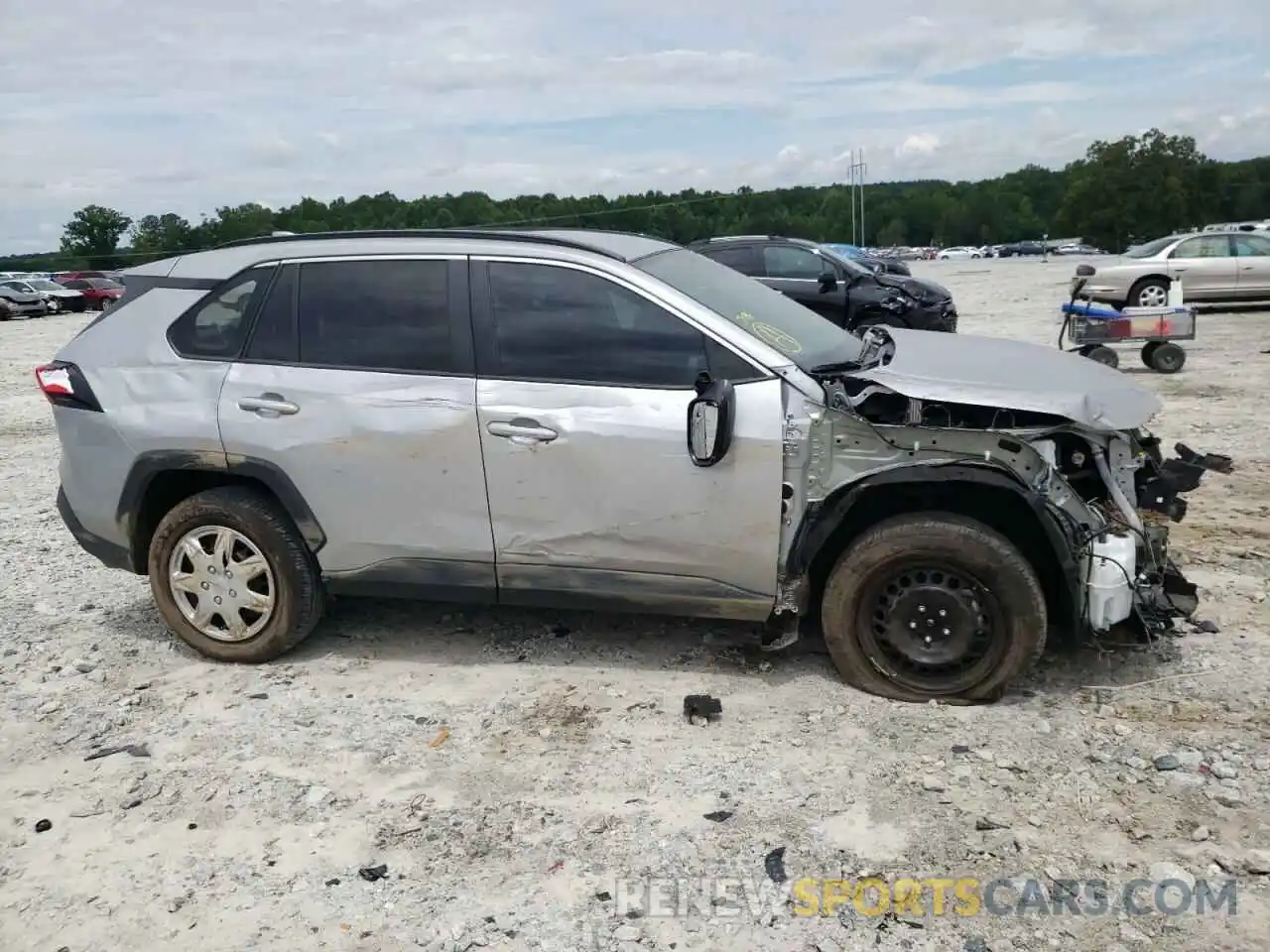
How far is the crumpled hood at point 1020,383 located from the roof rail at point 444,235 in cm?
131

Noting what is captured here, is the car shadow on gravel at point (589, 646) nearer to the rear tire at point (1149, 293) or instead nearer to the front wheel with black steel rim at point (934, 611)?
the front wheel with black steel rim at point (934, 611)

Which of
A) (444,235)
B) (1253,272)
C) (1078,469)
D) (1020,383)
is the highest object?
(444,235)

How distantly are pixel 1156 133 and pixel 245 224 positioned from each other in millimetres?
69604

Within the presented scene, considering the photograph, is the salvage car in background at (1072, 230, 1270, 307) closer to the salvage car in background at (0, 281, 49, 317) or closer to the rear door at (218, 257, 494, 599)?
the rear door at (218, 257, 494, 599)

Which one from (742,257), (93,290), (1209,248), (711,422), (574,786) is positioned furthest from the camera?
(93,290)

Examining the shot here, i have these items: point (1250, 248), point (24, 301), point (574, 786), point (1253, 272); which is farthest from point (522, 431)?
point (24, 301)

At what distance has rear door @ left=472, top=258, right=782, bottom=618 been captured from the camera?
409cm

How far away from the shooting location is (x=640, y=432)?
162 inches

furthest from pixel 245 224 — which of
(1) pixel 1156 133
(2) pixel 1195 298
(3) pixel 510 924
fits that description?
(1) pixel 1156 133

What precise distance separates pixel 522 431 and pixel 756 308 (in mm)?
1230

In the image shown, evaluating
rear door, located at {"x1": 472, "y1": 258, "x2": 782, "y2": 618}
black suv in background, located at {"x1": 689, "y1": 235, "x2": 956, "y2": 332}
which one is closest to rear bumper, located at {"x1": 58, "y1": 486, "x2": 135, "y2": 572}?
rear door, located at {"x1": 472, "y1": 258, "x2": 782, "y2": 618}

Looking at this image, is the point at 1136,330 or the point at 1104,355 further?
the point at 1104,355

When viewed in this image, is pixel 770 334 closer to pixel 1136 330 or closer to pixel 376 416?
pixel 376 416

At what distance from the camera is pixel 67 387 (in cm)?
484
